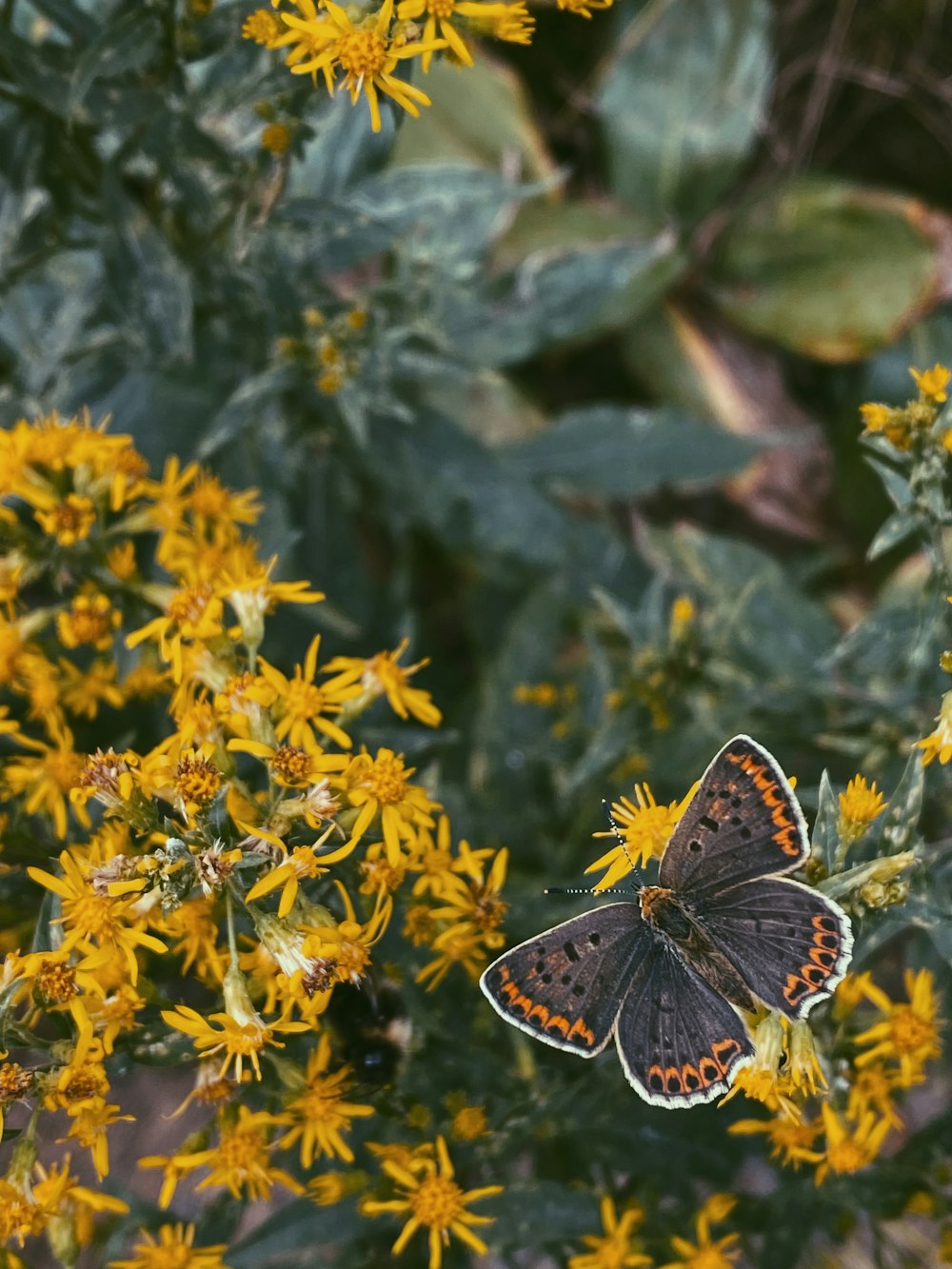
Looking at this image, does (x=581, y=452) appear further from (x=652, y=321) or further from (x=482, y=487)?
(x=652, y=321)

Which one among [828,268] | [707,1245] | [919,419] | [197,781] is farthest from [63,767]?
[828,268]

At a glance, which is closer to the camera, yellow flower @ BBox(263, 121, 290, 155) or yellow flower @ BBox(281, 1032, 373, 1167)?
yellow flower @ BBox(281, 1032, 373, 1167)

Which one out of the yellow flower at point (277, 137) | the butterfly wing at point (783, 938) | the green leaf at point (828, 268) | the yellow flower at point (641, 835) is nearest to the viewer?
the butterfly wing at point (783, 938)

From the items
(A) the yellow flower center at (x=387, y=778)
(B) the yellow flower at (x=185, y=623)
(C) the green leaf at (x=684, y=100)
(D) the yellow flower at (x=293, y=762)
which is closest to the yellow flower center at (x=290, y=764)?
(D) the yellow flower at (x=293, y=762)

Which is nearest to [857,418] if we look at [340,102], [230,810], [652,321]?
[652,321]

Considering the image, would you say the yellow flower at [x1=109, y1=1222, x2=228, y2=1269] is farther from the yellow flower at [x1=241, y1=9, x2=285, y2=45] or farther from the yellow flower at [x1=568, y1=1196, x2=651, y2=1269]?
the yellow flower at [x1=241, y1=9, x2=285, y2=45]

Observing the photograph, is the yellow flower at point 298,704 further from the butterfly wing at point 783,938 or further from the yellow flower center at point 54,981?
the butterfly wing at point 783,938

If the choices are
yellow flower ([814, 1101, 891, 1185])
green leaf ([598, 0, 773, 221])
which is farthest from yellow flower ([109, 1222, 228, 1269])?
green leaf ([598, 0, 773, 221])
